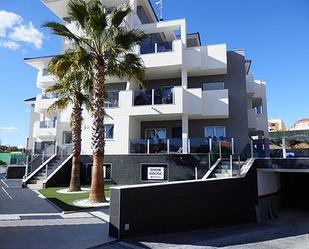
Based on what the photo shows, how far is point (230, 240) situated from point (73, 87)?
12.4 metres

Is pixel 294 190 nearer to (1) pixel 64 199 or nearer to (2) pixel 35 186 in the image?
(1) pixel 64 199

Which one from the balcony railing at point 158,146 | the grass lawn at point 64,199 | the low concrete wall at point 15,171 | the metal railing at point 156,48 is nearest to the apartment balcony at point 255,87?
the metal railing at point 156,48

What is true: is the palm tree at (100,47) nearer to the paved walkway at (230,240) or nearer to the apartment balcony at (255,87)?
the paved walkway at (230,240)

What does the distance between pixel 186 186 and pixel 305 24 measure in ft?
42.8

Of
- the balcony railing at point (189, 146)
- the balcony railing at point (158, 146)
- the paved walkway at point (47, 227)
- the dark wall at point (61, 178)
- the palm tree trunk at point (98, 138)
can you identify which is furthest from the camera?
the balcony railing at point (158, 146)

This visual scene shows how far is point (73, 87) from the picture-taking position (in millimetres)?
17688

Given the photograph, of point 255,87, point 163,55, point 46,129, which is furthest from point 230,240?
point 46,129

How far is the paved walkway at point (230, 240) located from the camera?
344 inches

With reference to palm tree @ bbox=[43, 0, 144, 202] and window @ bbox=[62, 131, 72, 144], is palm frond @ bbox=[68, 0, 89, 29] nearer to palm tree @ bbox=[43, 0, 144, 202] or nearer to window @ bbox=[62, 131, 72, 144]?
palm tree @ bbox=[43, 0, 144, 202]

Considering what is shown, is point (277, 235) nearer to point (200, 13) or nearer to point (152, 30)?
point (200, 13)

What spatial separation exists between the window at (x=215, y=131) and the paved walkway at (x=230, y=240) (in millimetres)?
10972

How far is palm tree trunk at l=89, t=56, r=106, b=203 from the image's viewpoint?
1410 centimetres

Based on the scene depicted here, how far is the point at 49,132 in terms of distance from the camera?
32438 mm

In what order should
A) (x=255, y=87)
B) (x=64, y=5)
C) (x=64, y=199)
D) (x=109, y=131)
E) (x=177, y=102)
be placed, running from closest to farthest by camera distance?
(x=64, y=199), (x=177, y=102), (x=109, y=131), (x=255, y=87), (x=64, y=5)
